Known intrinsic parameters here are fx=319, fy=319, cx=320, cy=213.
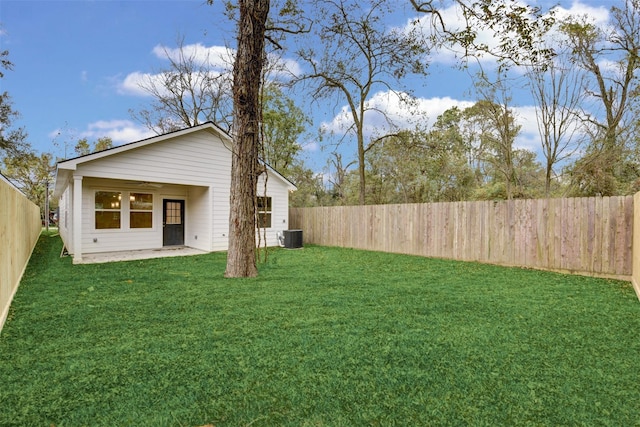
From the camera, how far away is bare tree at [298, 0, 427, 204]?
1141 cm

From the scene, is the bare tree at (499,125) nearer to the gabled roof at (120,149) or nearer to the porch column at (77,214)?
the gabled roof at (120,149)

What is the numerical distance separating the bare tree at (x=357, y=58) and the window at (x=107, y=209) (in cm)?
879

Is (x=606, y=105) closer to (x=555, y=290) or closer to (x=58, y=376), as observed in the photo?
(x=555, y=290)

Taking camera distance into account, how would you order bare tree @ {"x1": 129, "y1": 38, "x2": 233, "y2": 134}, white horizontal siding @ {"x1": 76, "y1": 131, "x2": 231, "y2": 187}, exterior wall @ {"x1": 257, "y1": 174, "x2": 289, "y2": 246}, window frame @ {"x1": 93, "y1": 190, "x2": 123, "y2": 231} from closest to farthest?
white horizontal siding @ {"x1": 76, "y1": 131, "x2": 231, "y2": 187} < window frame @ {"x1": 93, "y1": 190, "x2": 123, "y2": 231} < exterior wall @ {"x1": 257, "y1": 174, "x2": 289, "y2": 246} < bare tree @ {"x1": 129, "y1": 38, "x2": 233, "y2": 134}

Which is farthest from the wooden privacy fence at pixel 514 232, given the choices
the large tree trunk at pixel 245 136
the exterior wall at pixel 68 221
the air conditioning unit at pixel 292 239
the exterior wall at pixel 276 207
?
the exterior wall at pixel 68 221

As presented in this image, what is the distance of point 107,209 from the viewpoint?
1021 cm

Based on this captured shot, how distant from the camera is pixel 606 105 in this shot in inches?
463

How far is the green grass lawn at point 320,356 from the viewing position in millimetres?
1976

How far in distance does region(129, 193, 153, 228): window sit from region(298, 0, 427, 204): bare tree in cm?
812

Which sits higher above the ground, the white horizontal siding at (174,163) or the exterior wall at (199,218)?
the white horizontal siding at (174,163)

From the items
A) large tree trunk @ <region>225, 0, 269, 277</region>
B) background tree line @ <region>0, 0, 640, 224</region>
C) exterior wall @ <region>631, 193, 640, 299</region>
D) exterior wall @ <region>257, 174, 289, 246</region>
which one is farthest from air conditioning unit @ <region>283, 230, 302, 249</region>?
exterior wall @ <region>631, 193, 640, 299</region>

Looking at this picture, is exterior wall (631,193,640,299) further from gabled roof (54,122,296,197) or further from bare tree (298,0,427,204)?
gabled roof (54,122,296,197)

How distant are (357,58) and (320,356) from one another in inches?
550

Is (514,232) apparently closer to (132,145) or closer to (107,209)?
(132,145)
